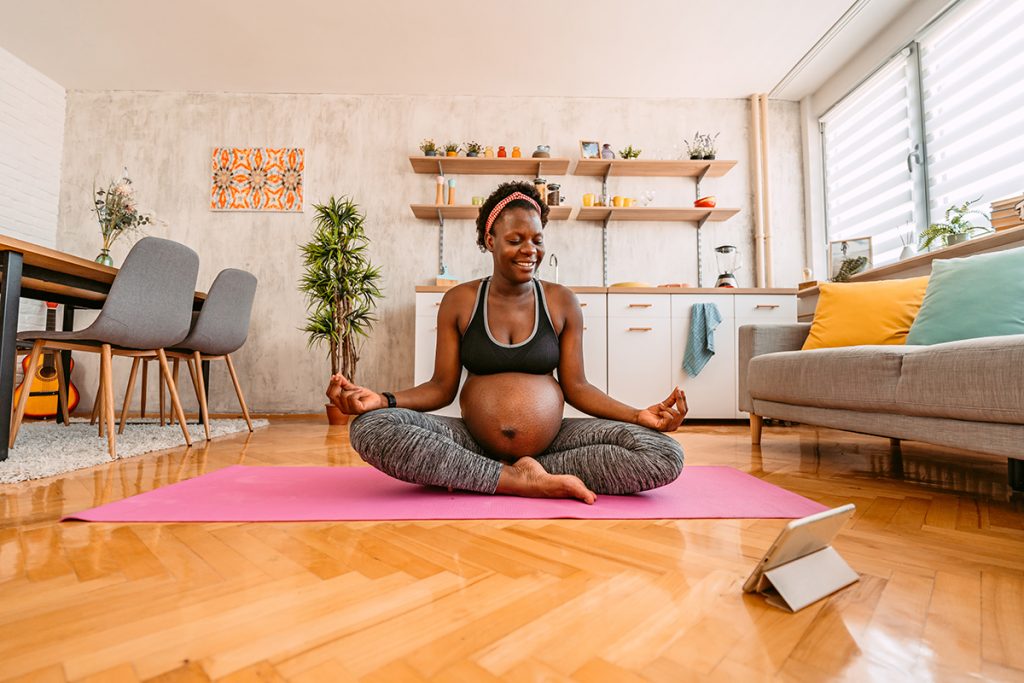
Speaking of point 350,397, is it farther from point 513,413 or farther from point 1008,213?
point 1008,213

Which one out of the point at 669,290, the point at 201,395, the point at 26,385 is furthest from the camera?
the point at 669,290

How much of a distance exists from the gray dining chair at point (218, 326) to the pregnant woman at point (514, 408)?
73.5 inches

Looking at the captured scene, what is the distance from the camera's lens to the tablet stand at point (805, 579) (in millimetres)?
763

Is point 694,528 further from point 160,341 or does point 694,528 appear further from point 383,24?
point 383,24

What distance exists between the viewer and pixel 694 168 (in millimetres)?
4500

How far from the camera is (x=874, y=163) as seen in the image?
3.93 m

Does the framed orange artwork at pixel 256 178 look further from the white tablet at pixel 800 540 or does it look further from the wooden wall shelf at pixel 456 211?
the white tablet at pixel 800 540

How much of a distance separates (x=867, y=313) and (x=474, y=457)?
2078 mm

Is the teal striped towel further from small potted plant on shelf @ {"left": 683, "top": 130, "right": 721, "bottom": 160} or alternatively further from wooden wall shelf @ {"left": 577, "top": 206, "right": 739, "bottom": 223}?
small potted plant on shelf @ {"left": 683, "top": 130, "right": 721, "bottom": 160}

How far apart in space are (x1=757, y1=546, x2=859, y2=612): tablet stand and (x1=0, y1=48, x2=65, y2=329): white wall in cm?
574

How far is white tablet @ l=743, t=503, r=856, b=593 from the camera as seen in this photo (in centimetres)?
73

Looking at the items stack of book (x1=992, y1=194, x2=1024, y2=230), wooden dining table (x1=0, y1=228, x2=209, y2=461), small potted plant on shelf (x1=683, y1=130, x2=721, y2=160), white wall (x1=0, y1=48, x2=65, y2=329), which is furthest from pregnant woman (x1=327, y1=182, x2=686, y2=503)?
white wall (x1=0, y1=48, x2=65, y2=329)

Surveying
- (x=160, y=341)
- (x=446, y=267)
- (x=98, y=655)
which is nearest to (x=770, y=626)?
(x=98, y=655)

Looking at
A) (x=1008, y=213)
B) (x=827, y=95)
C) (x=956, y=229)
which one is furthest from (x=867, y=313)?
(x=827, y=95)
